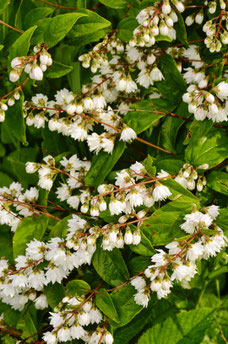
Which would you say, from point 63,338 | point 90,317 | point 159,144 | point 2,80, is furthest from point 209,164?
point 2,80

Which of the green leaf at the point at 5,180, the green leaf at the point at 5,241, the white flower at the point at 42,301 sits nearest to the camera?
the white flower at the point at 42,301

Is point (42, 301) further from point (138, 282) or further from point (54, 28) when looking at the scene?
point (54, 28)

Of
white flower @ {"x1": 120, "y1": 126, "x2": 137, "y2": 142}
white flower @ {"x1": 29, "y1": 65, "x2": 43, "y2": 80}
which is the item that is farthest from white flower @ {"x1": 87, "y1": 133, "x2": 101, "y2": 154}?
white flower @ {"x1": 29, "y1": 65, "x2": 43, "y2": 80}

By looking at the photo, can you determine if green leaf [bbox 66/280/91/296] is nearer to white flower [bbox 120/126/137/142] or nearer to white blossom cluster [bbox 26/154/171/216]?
white blossom cluster [bbox 26/154/171/216]

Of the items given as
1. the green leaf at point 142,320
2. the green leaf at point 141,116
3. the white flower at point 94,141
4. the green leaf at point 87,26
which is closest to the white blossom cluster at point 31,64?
the green leaf at point 87,26

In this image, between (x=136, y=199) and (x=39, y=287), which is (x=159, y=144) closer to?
(x=136, y=199)

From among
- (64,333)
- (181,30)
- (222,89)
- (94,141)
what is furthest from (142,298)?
(181,30)

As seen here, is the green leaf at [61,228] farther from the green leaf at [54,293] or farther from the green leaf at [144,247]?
the green leaf at [144,247]
